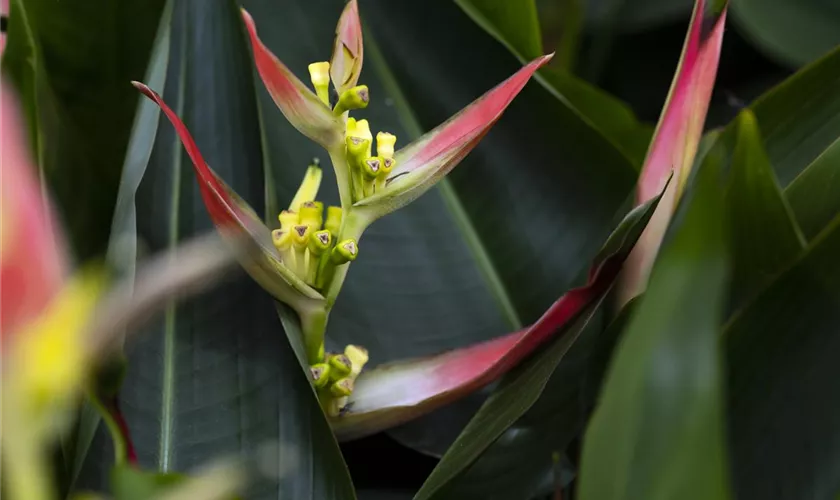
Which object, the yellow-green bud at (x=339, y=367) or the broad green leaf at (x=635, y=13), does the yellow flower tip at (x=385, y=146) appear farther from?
the broad green leaf at (x=635, y=13)

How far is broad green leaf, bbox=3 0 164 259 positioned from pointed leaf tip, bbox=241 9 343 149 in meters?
0.12

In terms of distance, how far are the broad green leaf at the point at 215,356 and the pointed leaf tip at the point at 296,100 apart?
0.07 metres

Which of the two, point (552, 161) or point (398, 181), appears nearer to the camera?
point (398, 181)

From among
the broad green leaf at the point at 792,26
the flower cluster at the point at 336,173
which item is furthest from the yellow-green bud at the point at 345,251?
the broad green leaf at the point at 792,26

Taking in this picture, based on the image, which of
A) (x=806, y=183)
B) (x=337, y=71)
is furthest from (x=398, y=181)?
(x=806, y=183)

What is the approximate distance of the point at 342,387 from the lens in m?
0.29

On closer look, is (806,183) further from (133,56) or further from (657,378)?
(133,56)

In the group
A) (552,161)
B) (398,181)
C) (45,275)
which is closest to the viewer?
(45,275)

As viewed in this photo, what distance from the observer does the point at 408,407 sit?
306 mm

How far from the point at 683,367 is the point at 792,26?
526 millimetres

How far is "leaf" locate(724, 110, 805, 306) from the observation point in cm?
25

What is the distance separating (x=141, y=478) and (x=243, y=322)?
12cm

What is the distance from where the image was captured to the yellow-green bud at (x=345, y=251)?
0.86 ft

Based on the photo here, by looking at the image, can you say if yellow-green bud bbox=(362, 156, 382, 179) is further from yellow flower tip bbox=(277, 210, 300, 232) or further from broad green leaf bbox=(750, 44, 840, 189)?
broad green leaf bbox=(750, 44, 840, 189)
